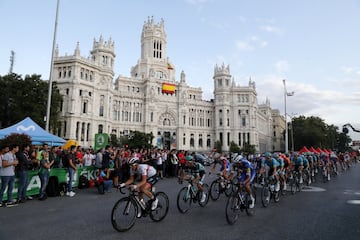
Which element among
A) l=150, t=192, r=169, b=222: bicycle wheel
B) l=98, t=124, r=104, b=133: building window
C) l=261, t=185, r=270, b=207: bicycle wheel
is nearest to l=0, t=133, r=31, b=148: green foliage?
l=150, t=192, r=169, b=222: bicycle wheel

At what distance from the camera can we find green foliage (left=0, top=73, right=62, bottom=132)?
126 ft

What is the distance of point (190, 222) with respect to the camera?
24.3 feet

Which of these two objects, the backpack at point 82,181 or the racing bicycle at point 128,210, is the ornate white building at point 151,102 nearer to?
the backpack at point 82,181

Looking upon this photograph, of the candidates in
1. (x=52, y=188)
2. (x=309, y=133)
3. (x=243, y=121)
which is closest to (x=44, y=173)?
(x=52, y=188)

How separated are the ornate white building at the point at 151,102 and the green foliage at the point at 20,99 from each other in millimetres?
14153

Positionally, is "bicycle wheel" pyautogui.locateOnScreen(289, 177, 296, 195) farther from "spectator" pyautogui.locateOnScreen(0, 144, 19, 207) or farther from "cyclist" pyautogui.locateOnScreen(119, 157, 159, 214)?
"spectator" pyautogui.locateOnScreen(0, 144, 19, 207)

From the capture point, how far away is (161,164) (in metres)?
19.1

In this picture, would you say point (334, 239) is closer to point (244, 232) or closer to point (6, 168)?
point (244, 232)

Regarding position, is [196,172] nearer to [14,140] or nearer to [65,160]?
[65,160]

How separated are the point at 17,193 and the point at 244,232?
9.30m

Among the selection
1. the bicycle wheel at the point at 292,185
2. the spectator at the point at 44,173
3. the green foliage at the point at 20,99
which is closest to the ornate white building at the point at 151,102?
the green foliage at the point at 20,99

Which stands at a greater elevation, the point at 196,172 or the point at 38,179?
the point at 196,172

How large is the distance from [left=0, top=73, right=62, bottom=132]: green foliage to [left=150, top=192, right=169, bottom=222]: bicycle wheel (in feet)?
126

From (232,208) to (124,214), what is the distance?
127 inches
